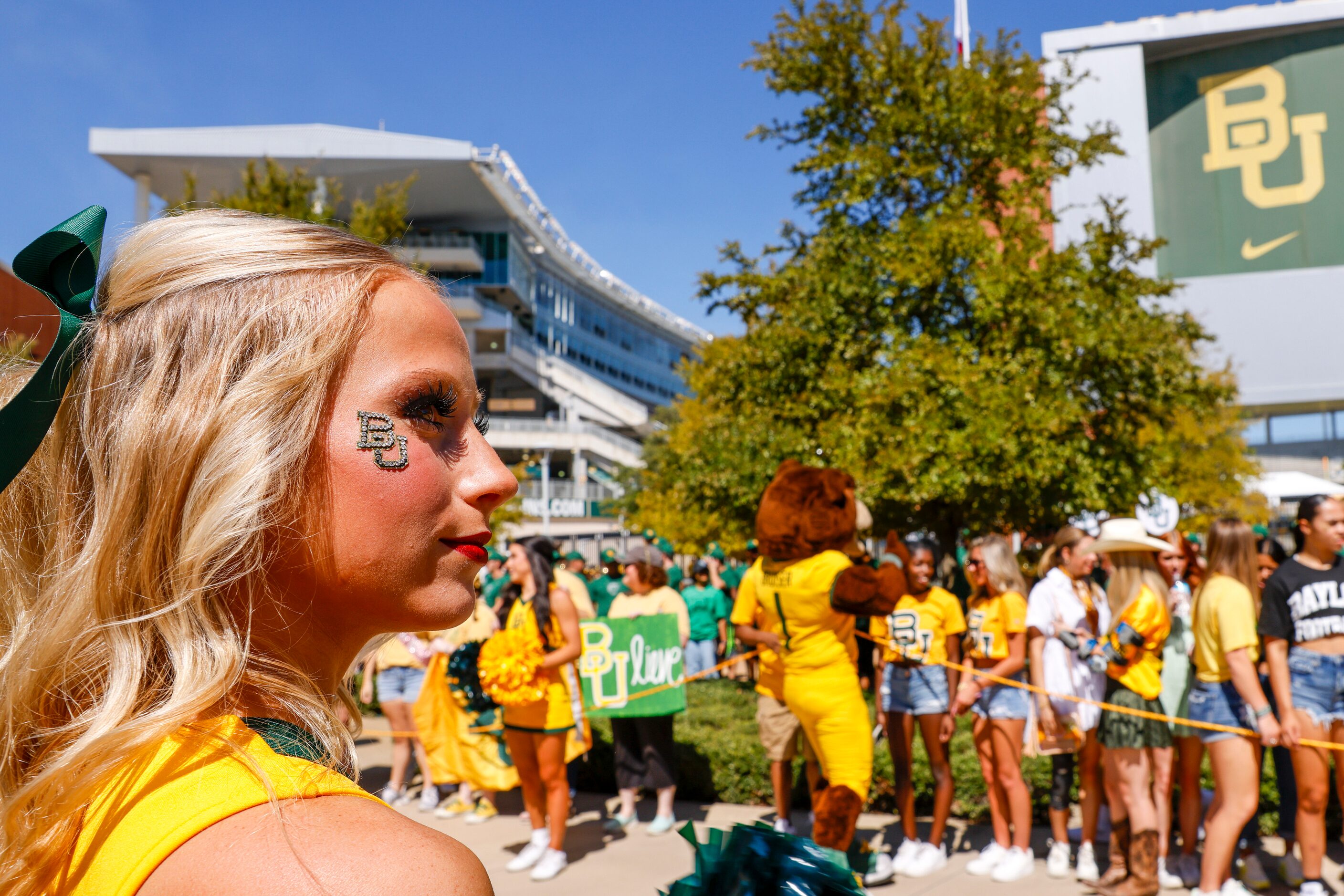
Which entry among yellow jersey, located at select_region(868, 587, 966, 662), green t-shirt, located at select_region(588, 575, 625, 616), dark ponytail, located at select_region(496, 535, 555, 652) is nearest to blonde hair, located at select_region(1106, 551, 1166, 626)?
yellow jersey, located at select_region(868, 587, 966, 662)

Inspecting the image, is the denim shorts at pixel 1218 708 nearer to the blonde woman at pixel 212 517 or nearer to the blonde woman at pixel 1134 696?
the blonde woman at pixel 1134 696

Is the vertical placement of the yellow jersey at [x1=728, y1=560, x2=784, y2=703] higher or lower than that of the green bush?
higher

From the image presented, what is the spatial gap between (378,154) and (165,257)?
39612 millimetres

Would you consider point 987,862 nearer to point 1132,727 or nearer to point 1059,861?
point 1059,861

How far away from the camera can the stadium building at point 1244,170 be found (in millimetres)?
34625

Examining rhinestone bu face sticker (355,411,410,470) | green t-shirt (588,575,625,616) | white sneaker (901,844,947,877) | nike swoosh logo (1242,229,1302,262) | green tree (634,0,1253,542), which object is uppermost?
nike swoosh logo (1242,229,1302,262)

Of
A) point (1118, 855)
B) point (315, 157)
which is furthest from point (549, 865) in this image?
point (315, 157)

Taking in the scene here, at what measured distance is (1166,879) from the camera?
17.8 ft

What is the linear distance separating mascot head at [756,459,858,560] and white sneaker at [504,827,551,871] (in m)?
2.34

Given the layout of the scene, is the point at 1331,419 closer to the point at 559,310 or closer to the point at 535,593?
the point at 559,310

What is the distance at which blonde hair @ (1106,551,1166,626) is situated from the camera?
17.1 ft

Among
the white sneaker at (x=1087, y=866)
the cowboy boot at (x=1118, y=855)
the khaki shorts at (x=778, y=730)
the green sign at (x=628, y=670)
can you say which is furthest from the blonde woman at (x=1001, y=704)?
the green sign at (x=628, y=670)

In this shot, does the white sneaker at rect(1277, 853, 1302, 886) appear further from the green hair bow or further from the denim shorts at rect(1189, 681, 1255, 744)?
the green hair bow

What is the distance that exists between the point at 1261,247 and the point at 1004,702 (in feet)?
122
